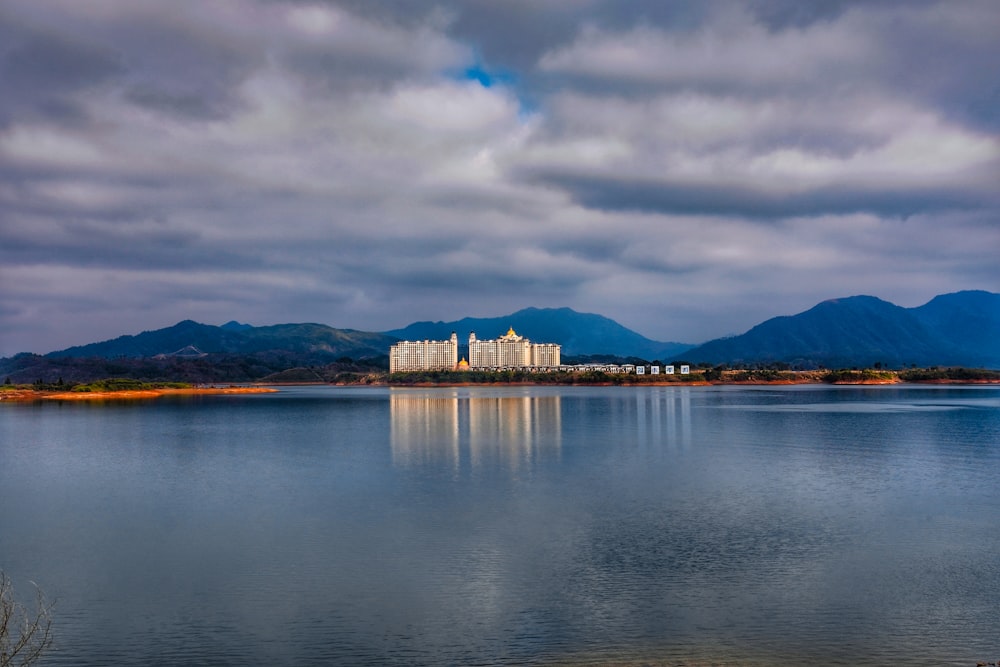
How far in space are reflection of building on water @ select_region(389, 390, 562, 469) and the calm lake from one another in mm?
443

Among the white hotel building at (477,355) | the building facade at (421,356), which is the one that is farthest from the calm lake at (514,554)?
the white hotel building at (477,355)

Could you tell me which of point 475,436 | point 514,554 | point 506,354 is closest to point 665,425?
point 475,436

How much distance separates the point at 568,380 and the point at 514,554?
127 meters

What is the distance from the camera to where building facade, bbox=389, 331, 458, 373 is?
599 ft

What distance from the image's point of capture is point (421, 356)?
604 ft

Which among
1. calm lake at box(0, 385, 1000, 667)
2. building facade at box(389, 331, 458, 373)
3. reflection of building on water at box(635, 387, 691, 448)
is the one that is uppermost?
building facade at box(389, 331, 458, 373)

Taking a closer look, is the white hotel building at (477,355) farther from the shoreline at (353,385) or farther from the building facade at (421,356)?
the shoreline at (353,385)

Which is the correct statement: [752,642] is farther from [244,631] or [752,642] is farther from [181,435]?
[181,435]

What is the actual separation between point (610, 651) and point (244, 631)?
198 inches

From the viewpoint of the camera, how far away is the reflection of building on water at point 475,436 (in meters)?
29.0

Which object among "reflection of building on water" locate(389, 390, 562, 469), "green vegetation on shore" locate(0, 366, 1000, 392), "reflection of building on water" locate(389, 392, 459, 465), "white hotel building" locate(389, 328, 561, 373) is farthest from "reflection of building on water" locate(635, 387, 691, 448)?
"white hotel building" locate(389, 328, 561, 373)

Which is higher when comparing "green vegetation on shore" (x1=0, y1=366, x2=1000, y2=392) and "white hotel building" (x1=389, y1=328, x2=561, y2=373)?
"white hotel building" (x1=389, y1=328, x2=561, y2=373)

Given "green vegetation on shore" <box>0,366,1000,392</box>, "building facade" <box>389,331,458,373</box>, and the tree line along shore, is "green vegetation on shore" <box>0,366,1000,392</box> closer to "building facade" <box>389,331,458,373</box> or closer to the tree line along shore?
the tree line along shore

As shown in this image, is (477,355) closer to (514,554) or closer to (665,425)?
(665,425)
